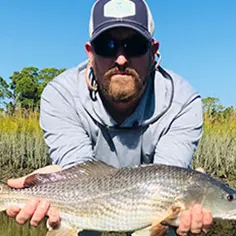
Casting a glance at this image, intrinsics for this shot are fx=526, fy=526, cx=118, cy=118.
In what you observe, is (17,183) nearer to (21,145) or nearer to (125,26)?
(125,26)

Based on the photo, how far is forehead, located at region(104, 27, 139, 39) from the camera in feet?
9.17

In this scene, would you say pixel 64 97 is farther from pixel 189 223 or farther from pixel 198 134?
pixel 189 223

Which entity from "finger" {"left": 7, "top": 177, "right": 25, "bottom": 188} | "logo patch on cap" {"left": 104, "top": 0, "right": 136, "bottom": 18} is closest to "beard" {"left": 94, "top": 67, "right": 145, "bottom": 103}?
"logo patch on cap" {"left": 104, "top": 0, "right": 136, "bottom": 18}

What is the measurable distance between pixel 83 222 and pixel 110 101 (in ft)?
2.32

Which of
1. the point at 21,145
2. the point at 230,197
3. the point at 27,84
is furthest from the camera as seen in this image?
the point at 27,84

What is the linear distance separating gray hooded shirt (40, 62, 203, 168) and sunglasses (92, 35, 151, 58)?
13.2 inches

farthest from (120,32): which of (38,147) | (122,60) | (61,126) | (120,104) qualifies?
(38,147)

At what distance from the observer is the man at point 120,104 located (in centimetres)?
279

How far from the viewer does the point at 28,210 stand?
2623mm

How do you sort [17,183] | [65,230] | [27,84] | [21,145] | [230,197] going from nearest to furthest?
[230,197] → [65,230] → [17,183] → [21,145] → [27,84]

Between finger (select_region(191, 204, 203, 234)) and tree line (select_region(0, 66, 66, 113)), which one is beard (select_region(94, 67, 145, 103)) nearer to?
finger (select_region(191, 204, 203, 234))

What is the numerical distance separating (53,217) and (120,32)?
3.37ft

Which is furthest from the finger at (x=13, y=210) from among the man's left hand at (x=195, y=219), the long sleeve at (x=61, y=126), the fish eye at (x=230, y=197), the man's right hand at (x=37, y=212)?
the fish eye at (x=230, y=197)

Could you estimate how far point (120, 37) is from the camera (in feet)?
9.19
